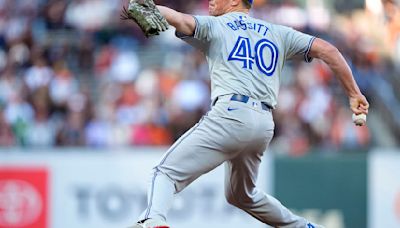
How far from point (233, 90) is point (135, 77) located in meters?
8.67

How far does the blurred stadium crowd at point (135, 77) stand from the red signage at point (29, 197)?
3.70ft

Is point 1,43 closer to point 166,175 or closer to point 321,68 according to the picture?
point 321,68

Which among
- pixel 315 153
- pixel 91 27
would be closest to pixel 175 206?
pixel 315 153

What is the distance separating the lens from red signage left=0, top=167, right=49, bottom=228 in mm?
12414

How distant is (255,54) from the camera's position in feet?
21.9

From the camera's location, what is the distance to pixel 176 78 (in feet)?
48.8

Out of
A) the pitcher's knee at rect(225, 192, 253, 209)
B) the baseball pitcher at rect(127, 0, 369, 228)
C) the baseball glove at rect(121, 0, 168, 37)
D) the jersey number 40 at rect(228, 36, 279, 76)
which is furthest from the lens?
the pitcher's knee at rect(225, 192, 253, 209)

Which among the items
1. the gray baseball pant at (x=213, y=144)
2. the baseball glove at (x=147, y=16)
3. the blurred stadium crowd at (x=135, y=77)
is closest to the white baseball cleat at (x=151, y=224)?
A: the gray baseball pant at (x=213, y=144)

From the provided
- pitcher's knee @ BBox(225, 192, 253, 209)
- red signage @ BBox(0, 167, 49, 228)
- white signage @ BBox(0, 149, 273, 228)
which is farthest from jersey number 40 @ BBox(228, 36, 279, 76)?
red signage @ BBox(0, 167, 49, 228)

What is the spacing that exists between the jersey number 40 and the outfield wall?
5.64m

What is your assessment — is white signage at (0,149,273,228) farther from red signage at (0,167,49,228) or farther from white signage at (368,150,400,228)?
white signage at (368,150,400,228)

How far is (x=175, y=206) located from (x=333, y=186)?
218 cm

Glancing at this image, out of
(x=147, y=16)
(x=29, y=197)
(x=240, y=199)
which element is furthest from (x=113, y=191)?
(x=147, y=16)

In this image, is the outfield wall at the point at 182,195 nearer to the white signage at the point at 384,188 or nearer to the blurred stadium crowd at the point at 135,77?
the white signage at the point at 384,188
